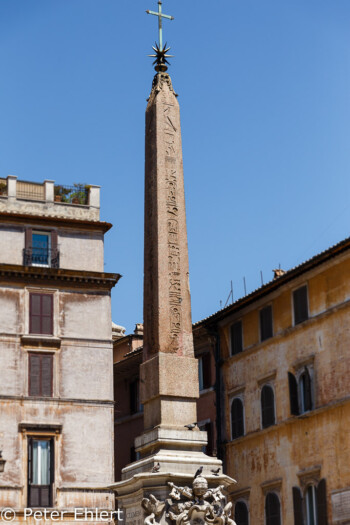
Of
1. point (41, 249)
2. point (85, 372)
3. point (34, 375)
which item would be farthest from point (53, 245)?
point (34, 375)

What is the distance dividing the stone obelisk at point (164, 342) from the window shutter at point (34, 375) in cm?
1703

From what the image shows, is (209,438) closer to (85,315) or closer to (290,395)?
(290,395)

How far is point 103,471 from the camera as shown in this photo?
32125mm

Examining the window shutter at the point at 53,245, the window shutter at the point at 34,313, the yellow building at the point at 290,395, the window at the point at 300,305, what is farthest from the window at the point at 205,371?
the window shutter at the point at 53,245

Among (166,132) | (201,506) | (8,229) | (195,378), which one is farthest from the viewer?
→ (8,229)

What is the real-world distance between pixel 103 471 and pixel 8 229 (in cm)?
819

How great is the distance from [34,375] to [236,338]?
6.28 meters

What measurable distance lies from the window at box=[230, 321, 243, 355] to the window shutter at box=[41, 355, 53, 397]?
18.5ft

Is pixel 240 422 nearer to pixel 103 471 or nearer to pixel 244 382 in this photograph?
pixel 244 382

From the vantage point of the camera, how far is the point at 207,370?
33.3 m

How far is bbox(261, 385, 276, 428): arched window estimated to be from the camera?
29.6 metres

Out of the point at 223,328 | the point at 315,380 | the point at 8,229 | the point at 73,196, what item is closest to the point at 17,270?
the point at 8,229

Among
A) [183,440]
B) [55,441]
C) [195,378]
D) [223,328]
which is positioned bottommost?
[183,440]

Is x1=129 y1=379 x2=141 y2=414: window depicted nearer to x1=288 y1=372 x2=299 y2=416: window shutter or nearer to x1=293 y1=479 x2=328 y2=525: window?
x1=288 y1=372 x2=299 y2=416: window shutter
